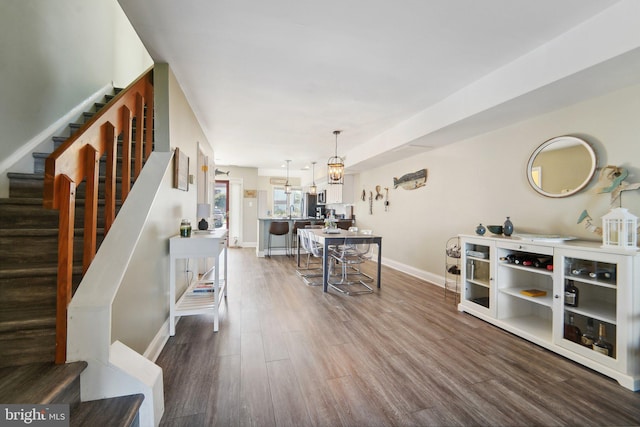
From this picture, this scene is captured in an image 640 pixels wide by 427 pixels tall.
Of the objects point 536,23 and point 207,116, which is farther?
point 207,116

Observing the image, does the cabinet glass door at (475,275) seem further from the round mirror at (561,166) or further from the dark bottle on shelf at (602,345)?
the dark bottle on shelf at (602,345)

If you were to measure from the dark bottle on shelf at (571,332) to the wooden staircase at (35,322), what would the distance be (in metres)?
3.04

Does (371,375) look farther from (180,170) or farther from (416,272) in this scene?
(416,272)

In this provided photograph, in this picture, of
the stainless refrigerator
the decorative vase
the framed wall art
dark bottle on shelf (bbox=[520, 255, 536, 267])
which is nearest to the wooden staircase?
the framed wall art

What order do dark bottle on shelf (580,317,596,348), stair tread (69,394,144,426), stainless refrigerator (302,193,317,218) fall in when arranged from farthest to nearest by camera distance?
stainless refrigerator (302,193,317,218), dark bottle on shelf (580,317,596,348), stair tread (69,394,144,426)

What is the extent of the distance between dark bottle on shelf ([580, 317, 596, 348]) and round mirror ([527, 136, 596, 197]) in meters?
1.17

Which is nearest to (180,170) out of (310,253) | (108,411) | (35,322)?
(35,322)

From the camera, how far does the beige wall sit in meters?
2.28

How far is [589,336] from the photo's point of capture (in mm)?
2133

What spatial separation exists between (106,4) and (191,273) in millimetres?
3437

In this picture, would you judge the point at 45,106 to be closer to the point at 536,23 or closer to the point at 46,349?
the point at 46,349

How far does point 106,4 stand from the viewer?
316 cm

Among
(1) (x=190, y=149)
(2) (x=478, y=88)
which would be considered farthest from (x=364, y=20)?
(1) (x=190, y=149)

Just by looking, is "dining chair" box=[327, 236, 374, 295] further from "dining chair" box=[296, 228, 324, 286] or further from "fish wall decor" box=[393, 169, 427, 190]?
"fish wall decor" box=[393, 169, 427, 190]
